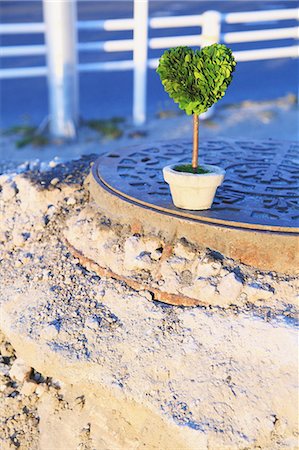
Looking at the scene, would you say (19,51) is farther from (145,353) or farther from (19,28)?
(145,353)

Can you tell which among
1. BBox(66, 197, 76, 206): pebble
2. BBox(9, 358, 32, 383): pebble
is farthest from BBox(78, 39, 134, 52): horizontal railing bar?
BBox(9, 358, 32, 383): pebble

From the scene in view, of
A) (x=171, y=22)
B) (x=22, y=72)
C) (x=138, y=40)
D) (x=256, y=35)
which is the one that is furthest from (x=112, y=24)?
(x=256, y=35)

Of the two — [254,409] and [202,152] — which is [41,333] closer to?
[254,409]

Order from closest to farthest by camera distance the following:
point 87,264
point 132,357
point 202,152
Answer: point 132,357
point 87,264
point 202,152

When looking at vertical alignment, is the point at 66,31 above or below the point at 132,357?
above

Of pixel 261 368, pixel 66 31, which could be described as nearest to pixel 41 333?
pixel 261 368

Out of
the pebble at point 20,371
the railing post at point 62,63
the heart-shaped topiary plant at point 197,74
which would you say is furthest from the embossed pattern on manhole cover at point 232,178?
the railing post at point 62,63
